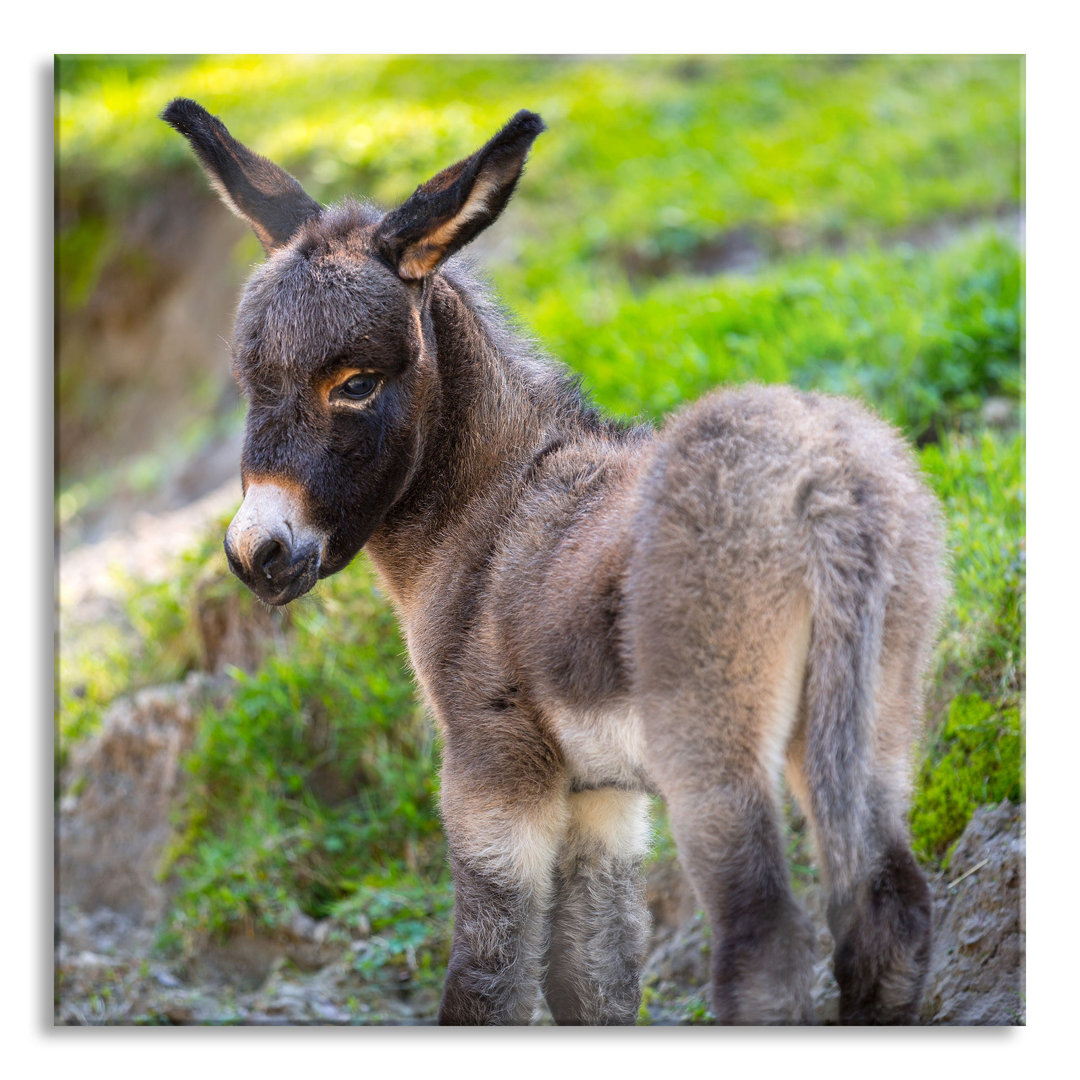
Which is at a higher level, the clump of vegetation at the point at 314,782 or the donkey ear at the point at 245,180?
the donkey ear at the point at 245,180

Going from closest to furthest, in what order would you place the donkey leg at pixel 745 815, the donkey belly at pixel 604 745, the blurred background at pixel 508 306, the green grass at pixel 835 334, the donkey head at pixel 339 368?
the donkey leg at pixel 745 815
the donkey belly at pixel 604 745
the donkey head at pixel 339 368
the blurred background at pixel 508 306
the green grass at pixel 835 334

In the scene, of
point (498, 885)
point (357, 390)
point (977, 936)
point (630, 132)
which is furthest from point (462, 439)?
point (630, 132)

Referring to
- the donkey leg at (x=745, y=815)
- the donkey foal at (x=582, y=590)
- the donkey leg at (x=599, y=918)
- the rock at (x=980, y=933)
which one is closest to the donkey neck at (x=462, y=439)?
the donkey foal at (x=582, y=590)

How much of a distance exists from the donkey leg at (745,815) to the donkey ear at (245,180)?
4.31 ft

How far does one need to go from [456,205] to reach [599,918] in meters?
1.42

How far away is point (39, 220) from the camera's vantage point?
9.57 feet

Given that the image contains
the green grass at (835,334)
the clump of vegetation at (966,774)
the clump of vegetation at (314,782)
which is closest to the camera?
the clump of vegetation at (966,774)

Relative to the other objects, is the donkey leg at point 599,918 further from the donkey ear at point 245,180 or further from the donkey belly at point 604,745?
the donkey ear at point 245,180

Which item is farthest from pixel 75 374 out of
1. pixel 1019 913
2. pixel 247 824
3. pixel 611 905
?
pixel 1019 913

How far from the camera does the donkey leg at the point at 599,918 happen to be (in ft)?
7.93

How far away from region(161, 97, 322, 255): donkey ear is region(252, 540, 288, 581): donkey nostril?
0.72m
